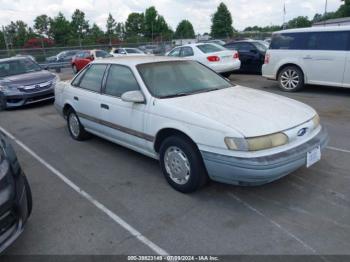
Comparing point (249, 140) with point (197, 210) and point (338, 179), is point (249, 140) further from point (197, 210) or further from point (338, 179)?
point (338, 179)

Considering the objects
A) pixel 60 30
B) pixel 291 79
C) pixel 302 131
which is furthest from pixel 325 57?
pixel 60 30

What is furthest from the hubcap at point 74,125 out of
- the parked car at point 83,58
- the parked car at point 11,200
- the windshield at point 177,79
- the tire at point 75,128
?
the parked car at point 83,58

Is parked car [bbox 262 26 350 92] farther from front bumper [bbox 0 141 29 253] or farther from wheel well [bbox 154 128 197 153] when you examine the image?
front bumper [bbox 0 141 29 253]

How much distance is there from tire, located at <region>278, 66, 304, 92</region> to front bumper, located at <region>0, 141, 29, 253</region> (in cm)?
797

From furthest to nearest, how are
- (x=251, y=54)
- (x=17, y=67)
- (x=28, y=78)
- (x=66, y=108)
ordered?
(x=251, y=54) < (x=17, y=67) < (x=28, y=78) < (x=66, y=108)

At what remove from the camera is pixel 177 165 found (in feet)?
12.2

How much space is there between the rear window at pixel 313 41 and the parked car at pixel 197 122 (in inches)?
190

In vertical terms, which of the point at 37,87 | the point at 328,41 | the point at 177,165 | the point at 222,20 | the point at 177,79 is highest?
the point at 222,20

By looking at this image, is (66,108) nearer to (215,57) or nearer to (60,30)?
(215,57)

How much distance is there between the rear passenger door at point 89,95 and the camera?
5.01 meters

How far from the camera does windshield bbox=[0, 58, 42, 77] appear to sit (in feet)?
32.0

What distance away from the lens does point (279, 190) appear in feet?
12.3

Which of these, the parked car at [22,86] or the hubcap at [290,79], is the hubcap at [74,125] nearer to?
the parked car at [22,86]

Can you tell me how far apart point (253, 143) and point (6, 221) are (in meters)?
2.25
